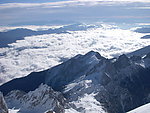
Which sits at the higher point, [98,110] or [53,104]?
[53,104]

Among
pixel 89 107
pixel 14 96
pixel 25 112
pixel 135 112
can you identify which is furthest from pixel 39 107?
pixel 135 112

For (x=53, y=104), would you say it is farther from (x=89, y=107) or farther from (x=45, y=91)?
(x=89, y=107)

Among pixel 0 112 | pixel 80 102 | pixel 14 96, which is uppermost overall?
pixel 0 112

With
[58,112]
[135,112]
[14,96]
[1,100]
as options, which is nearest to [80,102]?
[14,96]

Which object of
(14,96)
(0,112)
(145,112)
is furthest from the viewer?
(14,96)

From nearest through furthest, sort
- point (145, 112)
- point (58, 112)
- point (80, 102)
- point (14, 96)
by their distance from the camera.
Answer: point (145, 112), point (58, 112), point (14, 96), point (80, 102)

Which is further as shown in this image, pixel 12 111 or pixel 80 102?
pixel 80 102

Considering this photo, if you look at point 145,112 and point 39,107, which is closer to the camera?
point 145,112

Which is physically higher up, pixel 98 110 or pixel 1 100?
pixel 1 100

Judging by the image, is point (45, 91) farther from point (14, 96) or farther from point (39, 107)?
point (14, 96)
